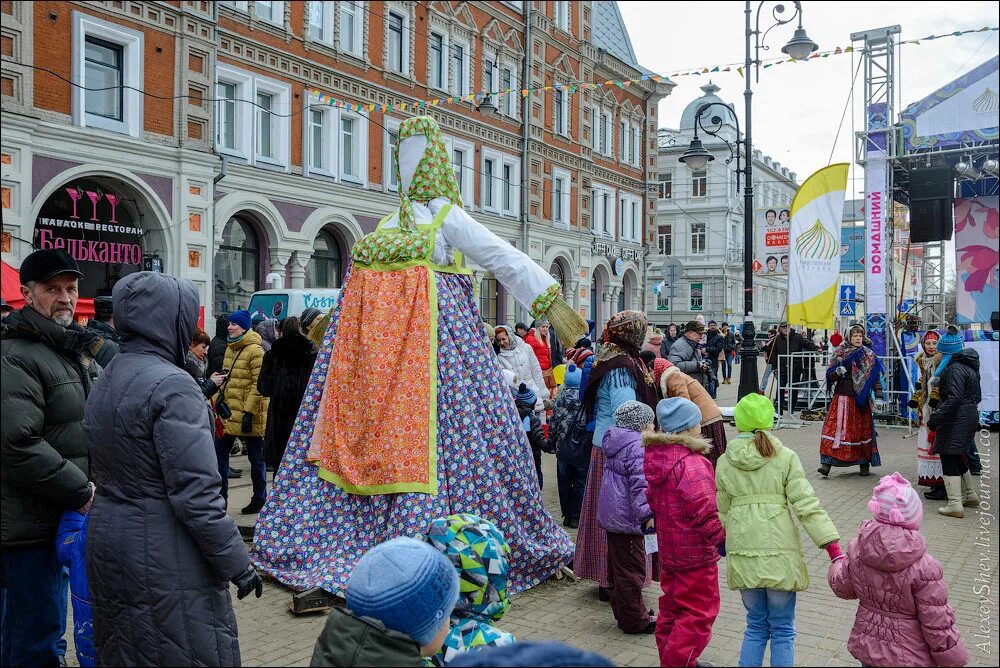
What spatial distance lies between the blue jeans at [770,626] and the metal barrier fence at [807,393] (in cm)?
1088

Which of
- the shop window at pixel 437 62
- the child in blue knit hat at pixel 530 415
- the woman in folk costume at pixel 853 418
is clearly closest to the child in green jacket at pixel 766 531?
the child in blue knit hat at pixel 530 415

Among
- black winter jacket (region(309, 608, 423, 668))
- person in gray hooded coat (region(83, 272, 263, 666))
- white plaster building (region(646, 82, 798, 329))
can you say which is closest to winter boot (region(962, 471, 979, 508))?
person in gray hooded coat (region(83, 272, 263, 666))

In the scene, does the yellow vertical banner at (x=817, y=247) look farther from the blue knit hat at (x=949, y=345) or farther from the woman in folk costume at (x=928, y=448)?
the blue knit hat at (x=949, y=345)

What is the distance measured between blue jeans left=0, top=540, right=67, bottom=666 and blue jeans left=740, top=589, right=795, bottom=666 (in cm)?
294

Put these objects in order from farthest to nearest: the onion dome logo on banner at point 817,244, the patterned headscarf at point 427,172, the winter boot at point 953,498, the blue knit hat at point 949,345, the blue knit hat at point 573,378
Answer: the onion dome logo on banner at point 817,244, the winter boot at point 953,498, the blue knit hat at point 949,345, the blue knit hat at point 573,378, the patterned headscarf at point 427,172

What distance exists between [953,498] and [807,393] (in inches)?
362

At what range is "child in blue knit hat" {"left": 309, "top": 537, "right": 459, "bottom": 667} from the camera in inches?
79.7

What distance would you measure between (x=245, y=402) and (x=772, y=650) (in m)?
5.17

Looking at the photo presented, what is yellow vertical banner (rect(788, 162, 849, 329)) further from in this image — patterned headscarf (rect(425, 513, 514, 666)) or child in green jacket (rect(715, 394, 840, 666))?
patterned headscarf (rect(425, 513, 514, 666))

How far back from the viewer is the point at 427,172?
201 inches

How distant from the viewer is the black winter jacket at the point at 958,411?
7.53 m

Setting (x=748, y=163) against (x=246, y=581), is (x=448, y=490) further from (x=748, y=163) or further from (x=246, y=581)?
(x=748, y=163)

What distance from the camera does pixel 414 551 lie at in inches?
81.4

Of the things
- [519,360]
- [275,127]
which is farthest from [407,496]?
[275,127]
